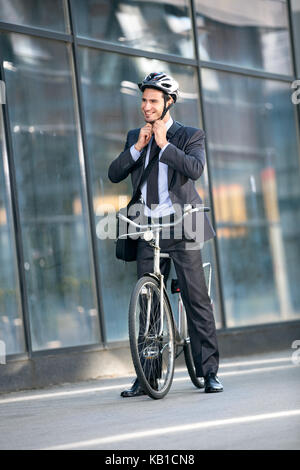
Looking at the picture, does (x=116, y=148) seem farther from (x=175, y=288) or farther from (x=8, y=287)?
(x=175, y=288)

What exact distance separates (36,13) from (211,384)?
3644 mm

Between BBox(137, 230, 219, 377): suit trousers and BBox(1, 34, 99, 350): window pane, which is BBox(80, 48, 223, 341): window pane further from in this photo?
BBox(137, 230, 219, 377): suit trousers

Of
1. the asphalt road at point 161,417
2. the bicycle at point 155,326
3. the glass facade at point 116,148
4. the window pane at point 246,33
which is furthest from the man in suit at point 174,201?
the window pane at point 246,33

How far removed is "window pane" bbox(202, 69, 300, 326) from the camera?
9.41 m

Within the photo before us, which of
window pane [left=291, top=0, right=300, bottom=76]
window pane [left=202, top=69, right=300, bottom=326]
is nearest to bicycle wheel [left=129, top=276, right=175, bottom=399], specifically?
window pane [left=202, top=69, right=300, bottom=326]

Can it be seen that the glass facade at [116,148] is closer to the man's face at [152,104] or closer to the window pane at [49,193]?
the window pane at [49,193]

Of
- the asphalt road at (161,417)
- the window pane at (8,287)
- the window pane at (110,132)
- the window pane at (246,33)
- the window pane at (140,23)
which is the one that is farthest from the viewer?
the window pane at (246,33)

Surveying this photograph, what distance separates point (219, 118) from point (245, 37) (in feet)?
3.62

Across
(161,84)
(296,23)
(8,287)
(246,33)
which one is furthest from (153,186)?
(296,23)

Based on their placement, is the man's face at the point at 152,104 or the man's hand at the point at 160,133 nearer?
the man's hand at the point at 160,133

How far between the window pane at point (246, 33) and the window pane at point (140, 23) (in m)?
0.27

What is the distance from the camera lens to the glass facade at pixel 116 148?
718cm
